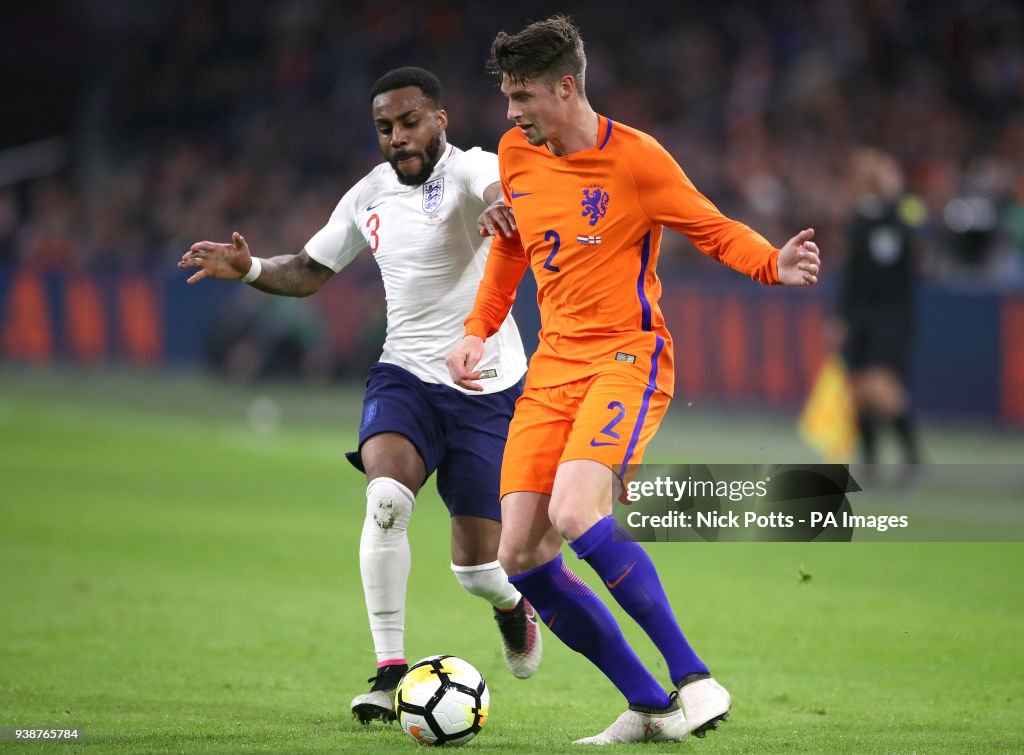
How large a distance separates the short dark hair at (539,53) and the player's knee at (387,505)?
5.36 ft

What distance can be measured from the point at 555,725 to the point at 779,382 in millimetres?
10957

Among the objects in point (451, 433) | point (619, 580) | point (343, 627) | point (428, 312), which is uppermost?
point (428, 312)

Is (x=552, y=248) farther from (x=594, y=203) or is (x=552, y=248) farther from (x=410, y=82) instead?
(x=410, y=82)

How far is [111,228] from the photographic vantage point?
25953 mm

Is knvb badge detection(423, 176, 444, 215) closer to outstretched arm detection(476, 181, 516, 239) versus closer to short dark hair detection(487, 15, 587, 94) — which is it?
outstretched arm detection(476, 181, 516, 239)

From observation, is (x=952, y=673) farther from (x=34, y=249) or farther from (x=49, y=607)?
(x=34, y=249)

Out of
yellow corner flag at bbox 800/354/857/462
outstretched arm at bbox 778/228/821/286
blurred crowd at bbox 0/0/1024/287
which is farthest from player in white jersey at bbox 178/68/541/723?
blurred crowd at bbox 0/0/1024/287

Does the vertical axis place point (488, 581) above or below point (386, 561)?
below

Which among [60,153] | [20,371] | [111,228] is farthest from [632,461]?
[60,153]

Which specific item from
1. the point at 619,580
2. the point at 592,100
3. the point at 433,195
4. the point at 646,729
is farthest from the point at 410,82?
the point at 592,100

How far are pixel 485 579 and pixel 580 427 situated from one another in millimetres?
1253

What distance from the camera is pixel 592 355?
5.46 meters

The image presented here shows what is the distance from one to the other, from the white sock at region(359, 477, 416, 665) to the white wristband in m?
1.00

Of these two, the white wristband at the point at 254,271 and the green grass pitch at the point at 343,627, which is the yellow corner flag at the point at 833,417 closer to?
the green grass pitch at the point at 343,627
